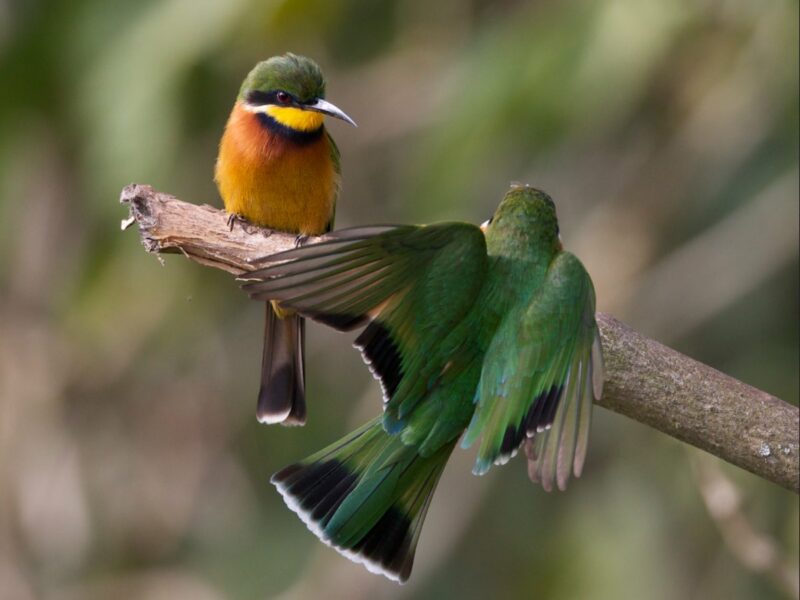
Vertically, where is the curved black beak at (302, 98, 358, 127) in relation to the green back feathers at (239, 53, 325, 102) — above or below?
below

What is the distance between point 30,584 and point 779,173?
3.09 meters

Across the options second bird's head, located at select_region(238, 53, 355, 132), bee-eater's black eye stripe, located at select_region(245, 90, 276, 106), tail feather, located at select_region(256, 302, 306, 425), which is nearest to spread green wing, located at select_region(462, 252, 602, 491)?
tail feather, located at select_region(256, 302, 306, 425)

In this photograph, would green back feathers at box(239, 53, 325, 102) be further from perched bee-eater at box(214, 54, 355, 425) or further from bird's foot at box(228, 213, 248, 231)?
bird's foot at box(228, 213, 248, 231)

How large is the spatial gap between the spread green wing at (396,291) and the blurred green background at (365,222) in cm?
107

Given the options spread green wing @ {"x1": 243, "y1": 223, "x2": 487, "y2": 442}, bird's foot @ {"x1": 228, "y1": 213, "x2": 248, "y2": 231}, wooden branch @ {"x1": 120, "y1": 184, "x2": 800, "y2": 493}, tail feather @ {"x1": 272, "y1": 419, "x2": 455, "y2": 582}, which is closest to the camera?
spread green wing @ {"x1": 243, "y1": 223, "x2": 487, "y2": 442}

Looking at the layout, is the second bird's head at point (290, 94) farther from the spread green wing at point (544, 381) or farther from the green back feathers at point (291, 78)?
the spread green wing at point (544, 381)

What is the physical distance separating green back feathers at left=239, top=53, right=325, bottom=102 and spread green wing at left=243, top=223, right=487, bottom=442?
1.00 m

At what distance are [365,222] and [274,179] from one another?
1786 millimetres

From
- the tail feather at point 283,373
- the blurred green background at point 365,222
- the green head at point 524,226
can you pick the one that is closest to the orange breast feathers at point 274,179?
the tail feather at point 283,373

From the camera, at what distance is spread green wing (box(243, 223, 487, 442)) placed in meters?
2.48

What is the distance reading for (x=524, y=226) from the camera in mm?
2762

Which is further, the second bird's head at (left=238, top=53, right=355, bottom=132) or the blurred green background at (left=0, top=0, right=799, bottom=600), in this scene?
the blurred green background at (left=0, top=0, right=799, bottom=600)

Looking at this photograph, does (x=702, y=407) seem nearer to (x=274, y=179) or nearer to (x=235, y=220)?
(x=235, y=220)

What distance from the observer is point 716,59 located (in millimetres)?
4445
